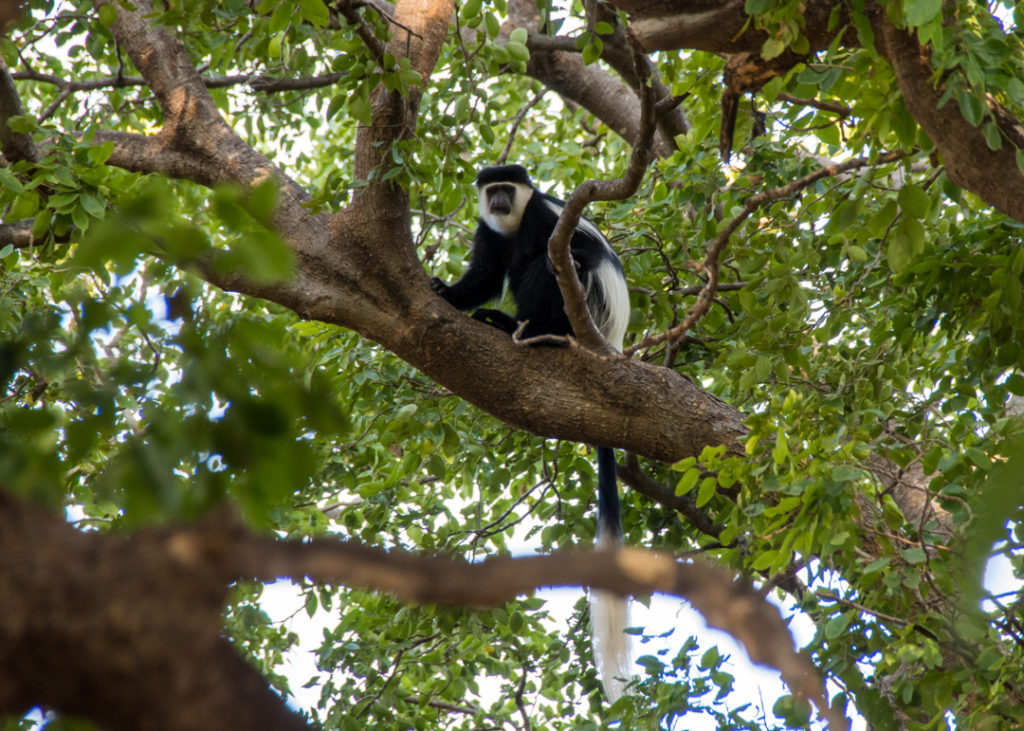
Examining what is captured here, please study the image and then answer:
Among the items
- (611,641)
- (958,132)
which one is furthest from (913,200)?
(611,641)

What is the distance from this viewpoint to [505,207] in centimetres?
337

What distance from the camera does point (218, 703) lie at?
1.41ft

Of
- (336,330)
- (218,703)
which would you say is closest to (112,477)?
(218,703)

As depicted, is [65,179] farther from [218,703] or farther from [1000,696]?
[1000,696]

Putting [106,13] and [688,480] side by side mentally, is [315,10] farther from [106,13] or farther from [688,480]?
[688,480]

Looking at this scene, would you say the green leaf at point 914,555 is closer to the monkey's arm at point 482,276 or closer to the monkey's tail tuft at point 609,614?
the monkey's tail tuft at point 609,614

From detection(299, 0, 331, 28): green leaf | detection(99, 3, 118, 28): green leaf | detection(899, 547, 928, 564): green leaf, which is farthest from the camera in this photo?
detection(99, 3, 118, 28): green leaf

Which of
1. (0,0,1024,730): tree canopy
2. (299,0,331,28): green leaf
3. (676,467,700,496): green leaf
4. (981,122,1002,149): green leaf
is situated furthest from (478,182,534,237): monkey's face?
(981,122,1002,149): green leaf

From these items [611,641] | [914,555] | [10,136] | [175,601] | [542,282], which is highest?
[542,282]

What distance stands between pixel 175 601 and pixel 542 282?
259cm

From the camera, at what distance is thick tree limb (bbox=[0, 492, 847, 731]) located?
42 cm

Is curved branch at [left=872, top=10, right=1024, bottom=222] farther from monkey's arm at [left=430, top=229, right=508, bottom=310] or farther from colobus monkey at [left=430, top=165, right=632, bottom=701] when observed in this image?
monkey's arm at [left=430, top=229, right=508, bottom=310]

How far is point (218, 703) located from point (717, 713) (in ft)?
6.07

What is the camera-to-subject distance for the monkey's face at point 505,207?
3369 mm
